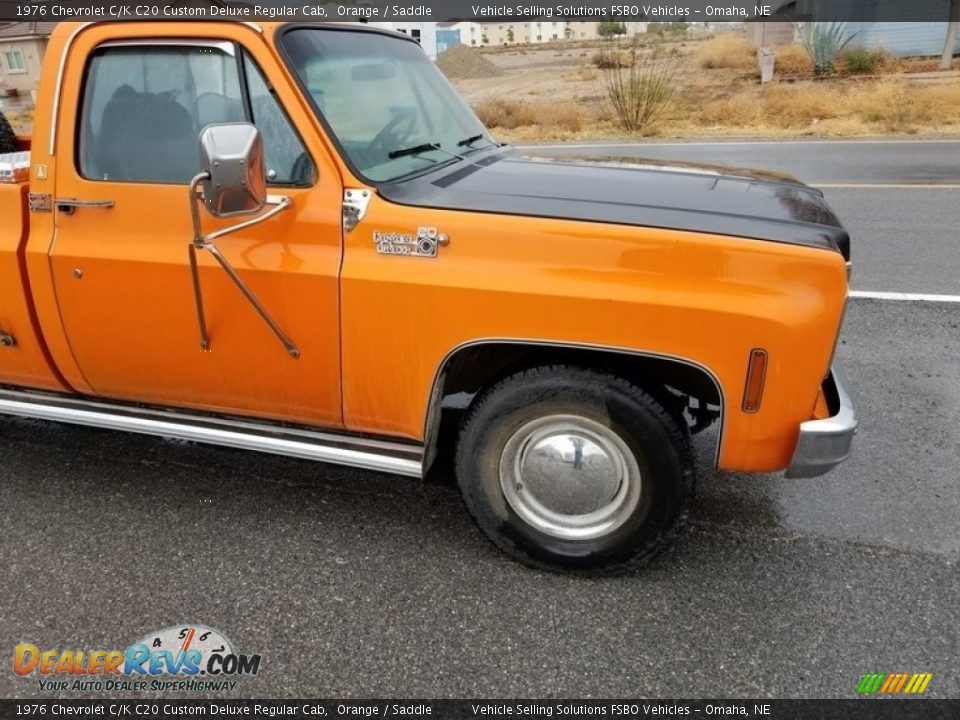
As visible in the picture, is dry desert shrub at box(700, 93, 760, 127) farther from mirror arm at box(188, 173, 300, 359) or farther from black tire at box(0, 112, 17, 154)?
mirror arm at box(188, 173, 300, 359)

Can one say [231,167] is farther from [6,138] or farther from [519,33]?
[519,33]

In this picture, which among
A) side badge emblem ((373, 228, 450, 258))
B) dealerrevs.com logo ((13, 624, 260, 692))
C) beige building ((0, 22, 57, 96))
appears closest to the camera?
dealerrevs.com logo ((13, 624, 260, 692))

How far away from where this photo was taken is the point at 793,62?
87.4 ft

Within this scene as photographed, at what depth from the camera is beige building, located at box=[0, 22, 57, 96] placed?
10.9 feet

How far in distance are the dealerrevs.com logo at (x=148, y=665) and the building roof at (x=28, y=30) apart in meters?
2.34

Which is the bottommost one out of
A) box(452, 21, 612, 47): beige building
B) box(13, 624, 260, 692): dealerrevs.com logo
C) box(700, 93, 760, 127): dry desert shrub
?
box(13, 624, 260, 692): dealerrevs.com logo

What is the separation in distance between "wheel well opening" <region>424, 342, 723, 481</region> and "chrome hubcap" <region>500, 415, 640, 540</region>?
208mm

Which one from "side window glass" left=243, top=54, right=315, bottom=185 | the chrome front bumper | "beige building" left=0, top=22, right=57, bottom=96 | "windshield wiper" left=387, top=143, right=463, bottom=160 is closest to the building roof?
"beige building" left=0, top=22, right=57, bottom=96

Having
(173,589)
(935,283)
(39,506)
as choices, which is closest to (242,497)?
(173,589)

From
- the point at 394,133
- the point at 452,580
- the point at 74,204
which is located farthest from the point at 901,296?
the point at 74,204

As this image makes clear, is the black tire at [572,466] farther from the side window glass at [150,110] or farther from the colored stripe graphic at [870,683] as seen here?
the side window glass at [150,110]

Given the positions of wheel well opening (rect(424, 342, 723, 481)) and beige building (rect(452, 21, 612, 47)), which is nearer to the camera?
wheel well opening (rect(424, 342, 723, 481))

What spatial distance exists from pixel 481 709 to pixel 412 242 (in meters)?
1.51

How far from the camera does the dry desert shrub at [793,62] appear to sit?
2592cm
